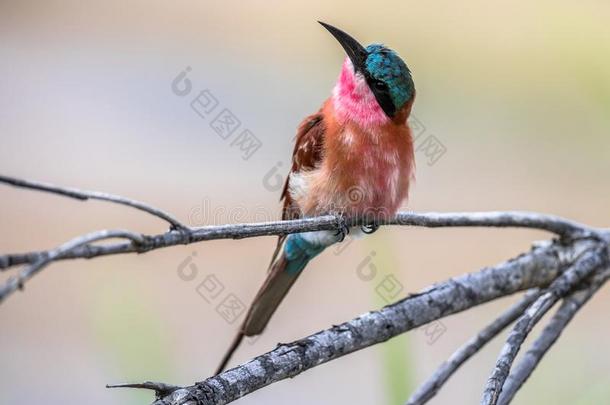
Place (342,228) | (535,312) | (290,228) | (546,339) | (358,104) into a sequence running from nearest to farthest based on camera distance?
(290,228) → (535,312) → (546,339) → (342,228) → (358,104)

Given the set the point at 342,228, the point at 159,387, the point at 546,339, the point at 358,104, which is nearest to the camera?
the point at 159,387

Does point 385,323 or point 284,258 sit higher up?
point 284,258

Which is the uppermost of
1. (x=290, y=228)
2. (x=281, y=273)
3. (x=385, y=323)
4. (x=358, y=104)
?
(x=358, y=104)

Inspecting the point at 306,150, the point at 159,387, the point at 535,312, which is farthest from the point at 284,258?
the point at 159,387

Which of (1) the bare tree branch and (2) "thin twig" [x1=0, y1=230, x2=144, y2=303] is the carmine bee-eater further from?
(2) "thin twig" [x1=0, y1=230, x2=144, y2=303]

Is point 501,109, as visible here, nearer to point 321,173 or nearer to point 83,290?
point 83,290

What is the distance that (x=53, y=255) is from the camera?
594 millimetres

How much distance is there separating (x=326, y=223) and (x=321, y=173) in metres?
0.38

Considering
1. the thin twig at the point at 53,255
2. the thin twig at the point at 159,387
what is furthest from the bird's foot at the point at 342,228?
the thin twig at the point at 53,255

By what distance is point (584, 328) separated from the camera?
2477 mm

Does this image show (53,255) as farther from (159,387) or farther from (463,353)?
(463,353)

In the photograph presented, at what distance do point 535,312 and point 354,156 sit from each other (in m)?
0.48

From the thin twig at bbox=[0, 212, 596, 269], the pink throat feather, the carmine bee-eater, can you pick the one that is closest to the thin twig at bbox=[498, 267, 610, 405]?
A: the thin twig at bbox=[0, 212, 596, 269]

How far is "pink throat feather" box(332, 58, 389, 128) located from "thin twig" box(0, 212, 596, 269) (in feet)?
0.60
